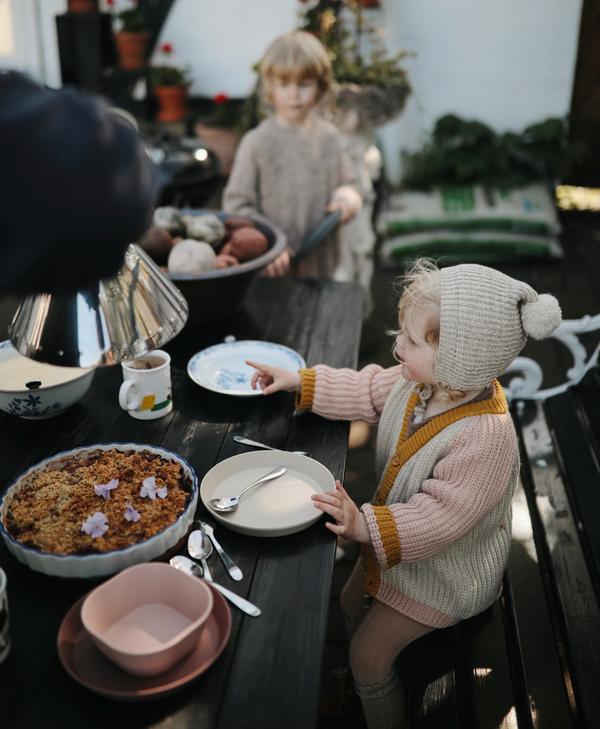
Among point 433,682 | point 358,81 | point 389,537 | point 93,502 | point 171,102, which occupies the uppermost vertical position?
point 358,81

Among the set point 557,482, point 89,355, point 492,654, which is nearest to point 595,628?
point 492,654

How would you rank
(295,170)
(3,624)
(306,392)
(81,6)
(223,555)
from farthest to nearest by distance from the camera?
1. (81,6)
2. (295,170)
3. (306,392)
4. (223,555)
5. (3,624)

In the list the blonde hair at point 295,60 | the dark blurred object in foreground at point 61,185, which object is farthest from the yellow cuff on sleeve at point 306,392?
the blonde hair at point 295,60

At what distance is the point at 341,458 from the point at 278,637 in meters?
0.50

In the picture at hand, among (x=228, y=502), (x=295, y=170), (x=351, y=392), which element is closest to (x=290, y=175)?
(x=295, y=170)

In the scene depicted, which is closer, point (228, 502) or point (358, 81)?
point (228, 502)

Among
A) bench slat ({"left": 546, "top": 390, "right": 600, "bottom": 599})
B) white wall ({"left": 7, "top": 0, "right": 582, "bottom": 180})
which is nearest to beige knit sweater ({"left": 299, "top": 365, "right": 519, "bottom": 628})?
bench slat ({"left": 546, "top": 390, "right": 600, "bottom": 599})

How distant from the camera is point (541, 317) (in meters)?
1.40

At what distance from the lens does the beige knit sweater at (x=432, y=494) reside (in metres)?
1.46

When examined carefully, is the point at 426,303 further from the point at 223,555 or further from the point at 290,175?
the point at 290,175

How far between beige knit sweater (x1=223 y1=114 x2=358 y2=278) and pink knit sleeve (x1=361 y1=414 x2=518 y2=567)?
5.75 ft

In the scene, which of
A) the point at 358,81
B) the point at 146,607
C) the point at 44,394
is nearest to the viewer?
the point at 146,607

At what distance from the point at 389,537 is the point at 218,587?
345mm

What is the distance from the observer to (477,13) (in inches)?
195
